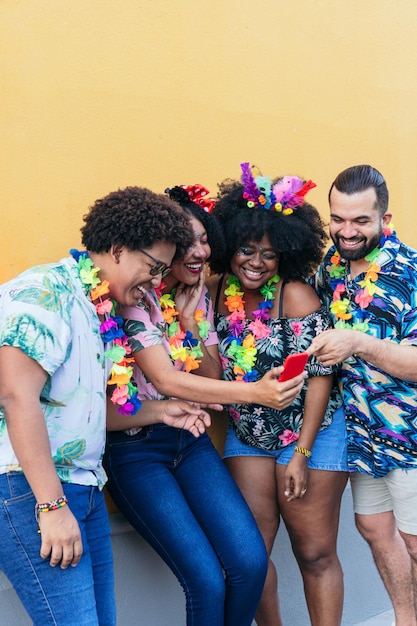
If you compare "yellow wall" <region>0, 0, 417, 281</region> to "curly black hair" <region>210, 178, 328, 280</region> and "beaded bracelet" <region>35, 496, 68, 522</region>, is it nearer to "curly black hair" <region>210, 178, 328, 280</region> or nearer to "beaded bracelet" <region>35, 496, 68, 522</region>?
"curly black hair" <region>210, 178, 328, 280</region>

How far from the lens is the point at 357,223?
12.1ft

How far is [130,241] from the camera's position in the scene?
2.96 meters

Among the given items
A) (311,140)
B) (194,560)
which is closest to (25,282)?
(194,560)

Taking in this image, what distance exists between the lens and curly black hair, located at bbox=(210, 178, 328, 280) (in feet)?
12.4

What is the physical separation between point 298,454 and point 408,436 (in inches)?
20.4

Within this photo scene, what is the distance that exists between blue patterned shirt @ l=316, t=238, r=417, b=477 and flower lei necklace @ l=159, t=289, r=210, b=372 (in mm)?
716

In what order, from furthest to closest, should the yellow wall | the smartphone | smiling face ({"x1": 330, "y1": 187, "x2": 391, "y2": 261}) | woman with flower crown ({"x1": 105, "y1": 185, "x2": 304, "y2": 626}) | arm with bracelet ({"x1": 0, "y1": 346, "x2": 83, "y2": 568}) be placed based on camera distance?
smiling face ({"x1": 330, "y1": 187, "x2": 391, "y2": 261}) < the yellow wall < woman with flower crown ({"x1": 105, "y1": 185, "x2": 304, "y2": 626}) < the smartphone < arm with bracelet ({"x1": 0, "y1": 346, "x2": 83, "y2": 568})

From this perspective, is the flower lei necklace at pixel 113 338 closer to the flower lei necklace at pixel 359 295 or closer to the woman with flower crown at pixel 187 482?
the woman with flower crown at pixel 187 482

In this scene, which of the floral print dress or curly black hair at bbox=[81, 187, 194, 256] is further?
the floral print dress

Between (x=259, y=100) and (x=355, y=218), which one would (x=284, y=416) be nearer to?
(x=355, y=218)

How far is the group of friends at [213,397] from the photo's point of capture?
105 inches

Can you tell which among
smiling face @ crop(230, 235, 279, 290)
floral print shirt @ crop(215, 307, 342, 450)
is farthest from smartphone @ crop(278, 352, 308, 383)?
smiling face @ crop(230, 235, 279, 290)

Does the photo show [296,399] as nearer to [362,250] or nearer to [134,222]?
[362,250]

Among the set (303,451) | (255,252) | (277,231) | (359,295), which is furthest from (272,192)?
(303,451)
